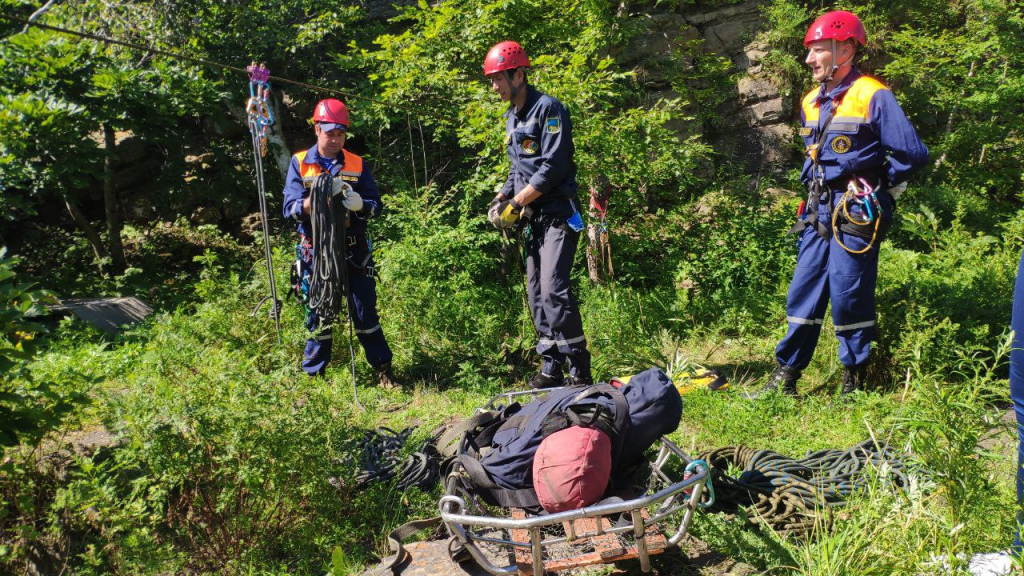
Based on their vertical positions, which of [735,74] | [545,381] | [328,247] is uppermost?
[735,74]

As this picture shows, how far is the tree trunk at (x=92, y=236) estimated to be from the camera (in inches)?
Answer: 353

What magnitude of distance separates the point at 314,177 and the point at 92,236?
18.3ft

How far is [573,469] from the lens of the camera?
9.66 ft

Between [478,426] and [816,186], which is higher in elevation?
[816,186]

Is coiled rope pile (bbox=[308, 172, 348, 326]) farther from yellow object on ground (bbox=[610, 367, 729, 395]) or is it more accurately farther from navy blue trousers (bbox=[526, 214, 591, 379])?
yellow object on ground (bbox=[610, 367, 729, 395])

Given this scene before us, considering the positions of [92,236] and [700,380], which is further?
[92,236]

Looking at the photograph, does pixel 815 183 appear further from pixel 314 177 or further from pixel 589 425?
pixel 314 177

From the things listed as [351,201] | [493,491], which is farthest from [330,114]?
[493,491]

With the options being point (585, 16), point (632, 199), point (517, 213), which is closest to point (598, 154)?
point (632, 199)

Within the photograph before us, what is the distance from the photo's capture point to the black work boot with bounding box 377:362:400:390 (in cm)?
574

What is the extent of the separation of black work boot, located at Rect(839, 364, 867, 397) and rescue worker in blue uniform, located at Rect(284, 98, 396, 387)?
3.51 m

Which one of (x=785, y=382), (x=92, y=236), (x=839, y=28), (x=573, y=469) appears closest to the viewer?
(x=573, y=469)

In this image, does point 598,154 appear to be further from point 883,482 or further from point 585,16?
point 883,482

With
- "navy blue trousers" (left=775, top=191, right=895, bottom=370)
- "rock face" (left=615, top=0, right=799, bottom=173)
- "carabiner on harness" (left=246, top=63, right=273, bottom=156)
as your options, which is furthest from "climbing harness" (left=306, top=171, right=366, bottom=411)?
"rock face" (left=615, top=0, right=799, bottom=173)
